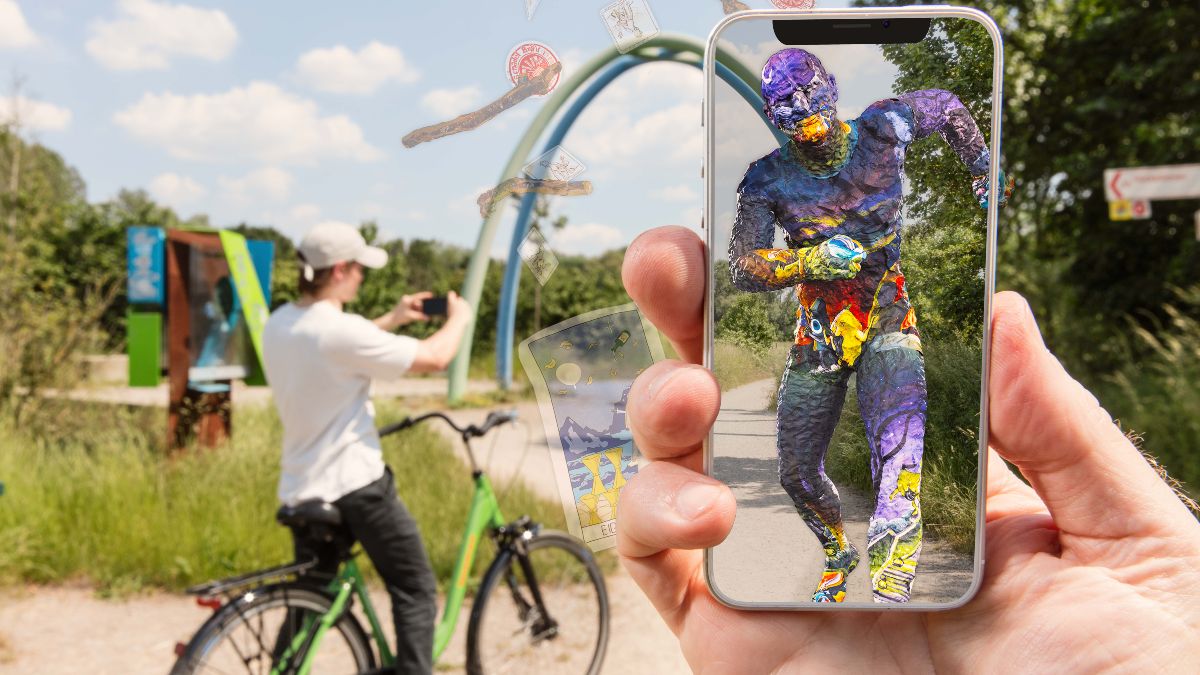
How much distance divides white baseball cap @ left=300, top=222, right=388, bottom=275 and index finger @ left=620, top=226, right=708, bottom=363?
1.99m

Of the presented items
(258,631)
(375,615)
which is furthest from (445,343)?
(258,631)

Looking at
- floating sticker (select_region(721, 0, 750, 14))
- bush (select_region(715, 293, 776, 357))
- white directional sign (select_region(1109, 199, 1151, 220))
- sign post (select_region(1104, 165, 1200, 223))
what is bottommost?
bush (select_region(715, 293, 776, 357))

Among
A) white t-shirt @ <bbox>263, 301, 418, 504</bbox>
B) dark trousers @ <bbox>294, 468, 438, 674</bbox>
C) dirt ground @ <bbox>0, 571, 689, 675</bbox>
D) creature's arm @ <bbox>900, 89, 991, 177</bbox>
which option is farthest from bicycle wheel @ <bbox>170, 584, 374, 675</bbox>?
creature's arm @ <bbox>900, 89, 991, 177</bbox>

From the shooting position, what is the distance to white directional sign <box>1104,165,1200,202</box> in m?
6.04

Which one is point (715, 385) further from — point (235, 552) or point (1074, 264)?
point (1074, 264)

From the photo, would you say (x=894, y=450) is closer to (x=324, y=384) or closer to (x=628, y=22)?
(x=628, y=22)

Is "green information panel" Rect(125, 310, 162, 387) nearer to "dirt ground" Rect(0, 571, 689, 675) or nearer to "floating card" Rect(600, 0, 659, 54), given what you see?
"dirt ground" Rect(0, 571, 689, 675)

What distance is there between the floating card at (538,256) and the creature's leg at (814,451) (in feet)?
1.13

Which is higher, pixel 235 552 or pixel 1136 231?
pixel 1136 231

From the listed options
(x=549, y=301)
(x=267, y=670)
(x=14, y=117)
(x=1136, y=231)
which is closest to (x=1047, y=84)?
(x=1136, y=231)

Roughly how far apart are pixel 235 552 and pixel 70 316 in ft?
13.5

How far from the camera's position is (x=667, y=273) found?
1.16m

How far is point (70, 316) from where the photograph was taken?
7.67 meters

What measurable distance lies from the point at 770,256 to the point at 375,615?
2368mm
